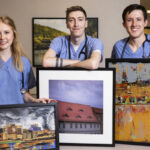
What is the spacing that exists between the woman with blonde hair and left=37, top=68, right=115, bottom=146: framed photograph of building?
19 cm

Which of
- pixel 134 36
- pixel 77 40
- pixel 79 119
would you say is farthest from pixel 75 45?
pixel 79 119

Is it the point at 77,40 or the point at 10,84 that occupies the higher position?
the point at 77,40

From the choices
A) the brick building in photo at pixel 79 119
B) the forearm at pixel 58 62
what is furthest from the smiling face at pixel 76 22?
the brick building in photo at pixel 79 119

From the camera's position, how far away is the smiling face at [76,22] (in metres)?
1.29

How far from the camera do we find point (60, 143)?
1.08 m

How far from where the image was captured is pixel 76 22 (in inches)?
50.8

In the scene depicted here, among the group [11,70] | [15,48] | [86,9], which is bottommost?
[11,70]

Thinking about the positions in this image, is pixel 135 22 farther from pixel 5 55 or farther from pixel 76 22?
pixel 5 55

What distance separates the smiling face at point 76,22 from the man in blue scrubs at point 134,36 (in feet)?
0.93

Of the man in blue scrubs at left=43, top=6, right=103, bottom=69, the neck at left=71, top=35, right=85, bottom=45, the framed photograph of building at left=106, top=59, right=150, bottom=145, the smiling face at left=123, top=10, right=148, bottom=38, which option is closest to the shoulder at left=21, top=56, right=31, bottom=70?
the man in blue scrubs at left=43, top=6, right=103, bottom=69

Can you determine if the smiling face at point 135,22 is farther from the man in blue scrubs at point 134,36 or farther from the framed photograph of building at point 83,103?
the framed photograph of building at point 83,103

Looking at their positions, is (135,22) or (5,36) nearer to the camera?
(5,36)

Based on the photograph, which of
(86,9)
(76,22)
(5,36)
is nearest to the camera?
(5,36)

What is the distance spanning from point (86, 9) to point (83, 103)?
3157 millimetres
